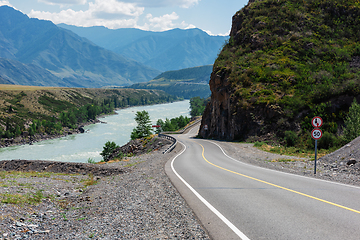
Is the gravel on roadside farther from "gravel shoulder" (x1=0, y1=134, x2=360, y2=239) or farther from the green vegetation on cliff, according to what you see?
the green vegetation on cliff

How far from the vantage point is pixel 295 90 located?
3195 centimetres

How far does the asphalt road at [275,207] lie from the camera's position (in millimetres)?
5312

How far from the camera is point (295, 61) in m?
37.7

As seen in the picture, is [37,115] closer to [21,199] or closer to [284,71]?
[284,71]

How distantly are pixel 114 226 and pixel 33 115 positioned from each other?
125m

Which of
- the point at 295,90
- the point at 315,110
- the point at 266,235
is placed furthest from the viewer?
the point at 295,90

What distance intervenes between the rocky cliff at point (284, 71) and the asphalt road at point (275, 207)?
61.8 ft

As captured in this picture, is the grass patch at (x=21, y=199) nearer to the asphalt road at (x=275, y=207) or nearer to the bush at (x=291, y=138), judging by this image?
the asphalt road at (x=275, y=207)

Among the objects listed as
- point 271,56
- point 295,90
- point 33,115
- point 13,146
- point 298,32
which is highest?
point 298,32

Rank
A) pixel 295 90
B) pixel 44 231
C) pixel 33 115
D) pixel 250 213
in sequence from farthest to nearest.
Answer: pixel 33 115 < pixel 295 90 < pixel 250 213 < pixel 44 231

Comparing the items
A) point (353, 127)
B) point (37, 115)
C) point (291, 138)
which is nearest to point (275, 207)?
point (353, 127)

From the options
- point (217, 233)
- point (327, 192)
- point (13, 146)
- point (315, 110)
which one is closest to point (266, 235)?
point (217, 233)

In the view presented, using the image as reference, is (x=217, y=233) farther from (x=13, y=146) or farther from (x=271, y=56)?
(x=13, y=146)

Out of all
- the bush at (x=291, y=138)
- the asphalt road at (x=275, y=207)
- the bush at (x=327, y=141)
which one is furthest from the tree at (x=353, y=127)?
the asphalt road at (x=275, y=207)
